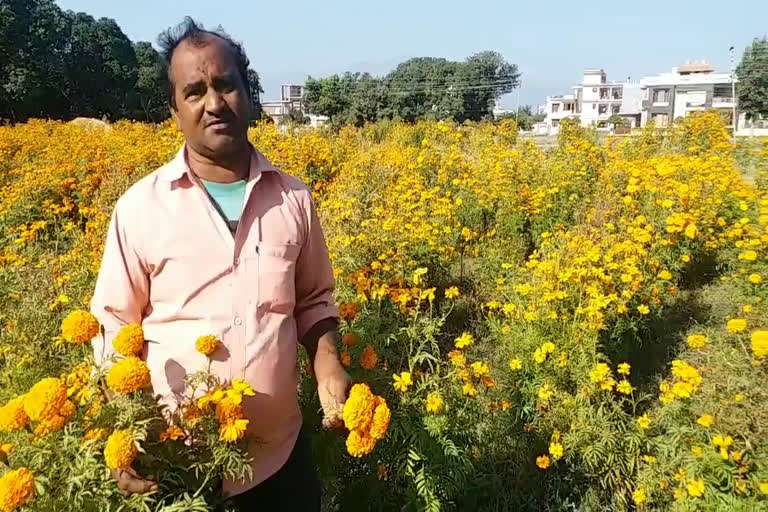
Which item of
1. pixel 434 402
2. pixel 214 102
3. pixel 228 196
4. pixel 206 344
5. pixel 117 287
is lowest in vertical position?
pixel 434 402

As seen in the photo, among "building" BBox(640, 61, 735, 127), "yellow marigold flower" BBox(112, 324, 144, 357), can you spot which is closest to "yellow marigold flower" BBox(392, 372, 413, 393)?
"yellow marigold flower" BBox(112, 324, 144, 357)

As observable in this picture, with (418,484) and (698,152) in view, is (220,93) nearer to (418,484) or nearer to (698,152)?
(418,484)

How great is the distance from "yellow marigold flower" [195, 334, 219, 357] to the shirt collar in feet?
1.28

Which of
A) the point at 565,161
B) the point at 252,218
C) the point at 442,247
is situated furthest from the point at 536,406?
the point at 565,161

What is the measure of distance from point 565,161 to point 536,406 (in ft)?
13.4

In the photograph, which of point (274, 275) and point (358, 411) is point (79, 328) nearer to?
point (274, 275)

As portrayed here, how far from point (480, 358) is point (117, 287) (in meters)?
2.60

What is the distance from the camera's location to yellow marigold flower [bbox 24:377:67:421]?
38.5 inches

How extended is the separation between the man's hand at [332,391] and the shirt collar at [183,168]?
0.51m

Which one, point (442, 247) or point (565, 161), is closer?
point (442, 247)

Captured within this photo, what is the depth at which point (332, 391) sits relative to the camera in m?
1.39

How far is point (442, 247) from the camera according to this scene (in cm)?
396

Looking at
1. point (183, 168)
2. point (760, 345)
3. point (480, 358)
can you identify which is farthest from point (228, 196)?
point (480, 358)

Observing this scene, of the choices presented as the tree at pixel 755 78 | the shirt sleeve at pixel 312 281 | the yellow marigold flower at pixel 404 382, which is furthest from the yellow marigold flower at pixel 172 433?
the tree at pixel 755 78
